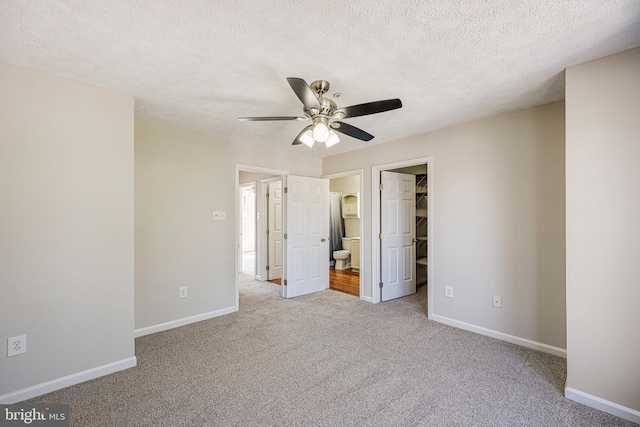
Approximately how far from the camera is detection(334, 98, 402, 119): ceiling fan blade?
1.97m

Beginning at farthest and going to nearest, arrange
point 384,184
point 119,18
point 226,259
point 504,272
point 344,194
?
point 344,194 → point 384,184 → point 226,259 → point 504,272 → point 119,18

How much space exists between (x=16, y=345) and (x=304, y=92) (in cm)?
262

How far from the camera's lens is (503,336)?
303 cm

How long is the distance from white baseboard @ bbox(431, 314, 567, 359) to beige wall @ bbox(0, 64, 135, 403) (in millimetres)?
3274

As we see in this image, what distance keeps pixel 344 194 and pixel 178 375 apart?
18.6ft

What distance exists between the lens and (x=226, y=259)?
390 cm

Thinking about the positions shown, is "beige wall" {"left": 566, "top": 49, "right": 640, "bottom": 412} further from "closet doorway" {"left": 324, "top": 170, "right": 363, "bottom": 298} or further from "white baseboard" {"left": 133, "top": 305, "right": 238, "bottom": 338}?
"closet doorway" {"left": 324, "top": 170, "right": 363, "bottom": 298}

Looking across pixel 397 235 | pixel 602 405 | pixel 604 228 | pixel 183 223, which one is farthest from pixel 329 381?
pixel 397 235

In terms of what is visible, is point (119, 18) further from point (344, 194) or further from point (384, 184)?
point (344, 194)

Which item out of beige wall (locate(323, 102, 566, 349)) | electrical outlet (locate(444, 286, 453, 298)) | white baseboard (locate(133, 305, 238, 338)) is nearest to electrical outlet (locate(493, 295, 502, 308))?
beige wall (locate(323, 102, 566, 349))

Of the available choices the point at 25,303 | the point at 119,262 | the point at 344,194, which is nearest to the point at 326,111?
the point at 119,262

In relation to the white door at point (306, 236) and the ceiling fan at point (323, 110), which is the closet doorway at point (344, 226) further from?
the ceiling fan at point (323, 110)

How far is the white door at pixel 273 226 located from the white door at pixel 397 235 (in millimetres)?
2081

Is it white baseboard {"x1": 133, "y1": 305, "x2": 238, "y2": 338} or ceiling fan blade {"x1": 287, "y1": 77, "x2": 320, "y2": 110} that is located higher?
ceiling fan blade {"x1": 287, "y1": 77, "x2": 320, "y2": 110}
